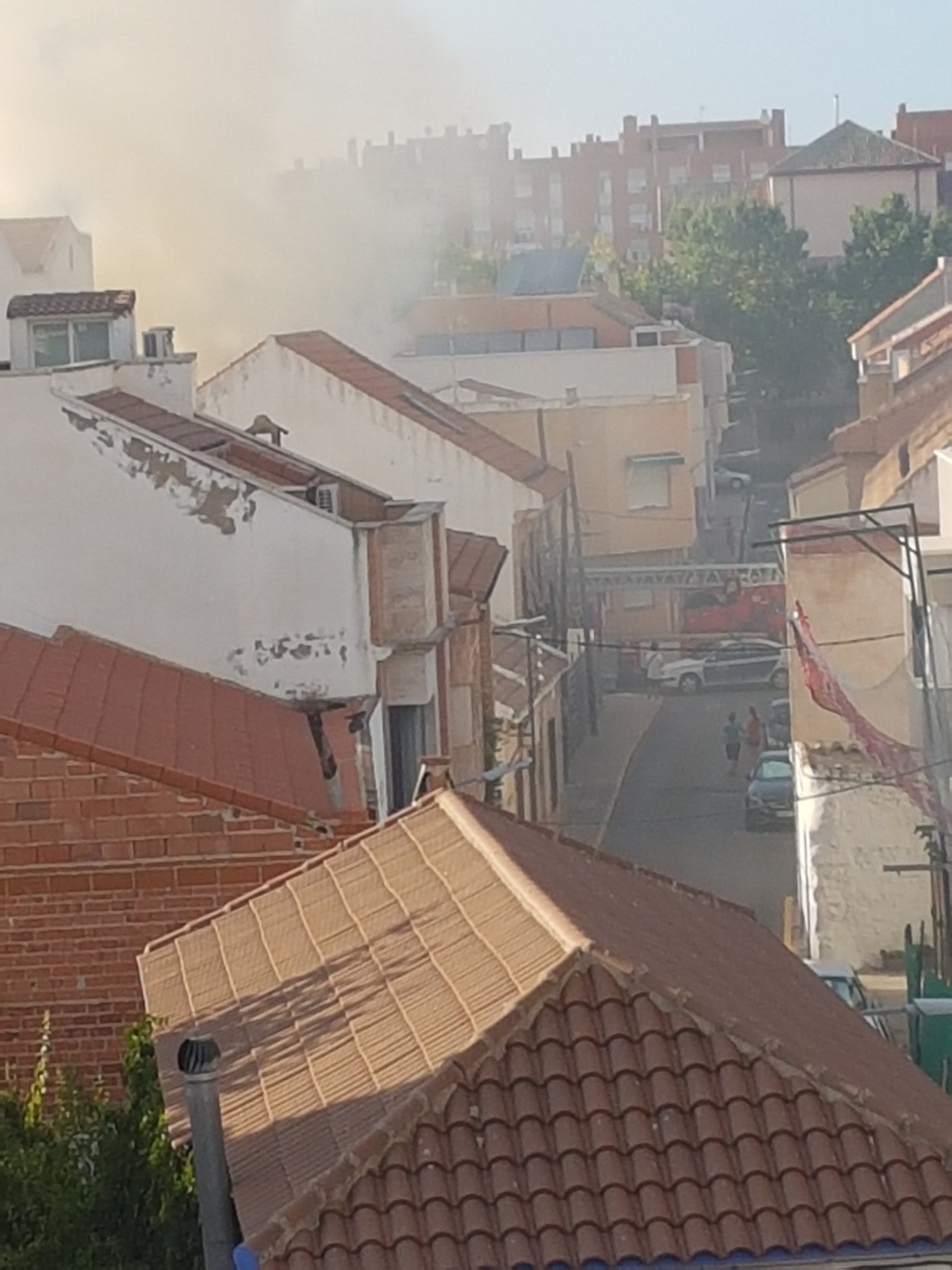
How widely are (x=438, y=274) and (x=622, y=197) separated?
2592 cm

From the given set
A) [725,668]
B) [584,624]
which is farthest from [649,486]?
[584,624]

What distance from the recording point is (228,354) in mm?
48094

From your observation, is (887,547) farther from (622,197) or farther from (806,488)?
(622,197)

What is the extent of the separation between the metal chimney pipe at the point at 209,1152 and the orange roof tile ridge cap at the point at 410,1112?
1.40ft

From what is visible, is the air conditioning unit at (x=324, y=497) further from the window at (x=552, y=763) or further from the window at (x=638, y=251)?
Answer: the window at (x=638, y=251)

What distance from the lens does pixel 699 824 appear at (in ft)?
92.3

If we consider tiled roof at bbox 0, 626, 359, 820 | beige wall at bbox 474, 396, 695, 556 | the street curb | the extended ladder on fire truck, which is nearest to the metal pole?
the street curb

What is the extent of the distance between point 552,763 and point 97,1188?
22.4 metres

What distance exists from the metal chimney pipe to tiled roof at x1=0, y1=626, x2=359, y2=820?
425 cm

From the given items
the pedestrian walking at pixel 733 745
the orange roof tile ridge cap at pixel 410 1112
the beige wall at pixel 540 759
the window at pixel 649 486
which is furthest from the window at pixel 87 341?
the window at pixel 649 486

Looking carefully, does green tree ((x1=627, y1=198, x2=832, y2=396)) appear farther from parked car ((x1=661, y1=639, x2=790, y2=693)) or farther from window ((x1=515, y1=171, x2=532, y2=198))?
window ((x1=515, y1=171, x2=532, y2=198))

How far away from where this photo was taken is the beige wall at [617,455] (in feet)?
133

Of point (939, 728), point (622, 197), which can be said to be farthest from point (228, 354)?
point (622, 197)

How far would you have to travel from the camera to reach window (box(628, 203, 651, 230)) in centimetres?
10106
